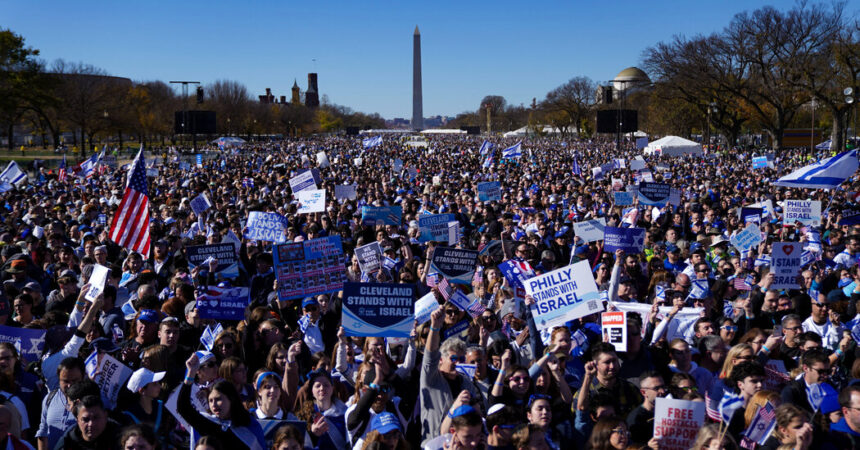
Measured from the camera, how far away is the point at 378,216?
14336mm

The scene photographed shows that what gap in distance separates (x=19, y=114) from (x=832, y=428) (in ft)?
205

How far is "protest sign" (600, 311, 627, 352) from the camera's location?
577 cm

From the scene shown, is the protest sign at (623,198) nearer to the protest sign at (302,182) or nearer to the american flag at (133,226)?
the protest sign at (302,182)

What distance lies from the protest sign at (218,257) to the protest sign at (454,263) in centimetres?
275

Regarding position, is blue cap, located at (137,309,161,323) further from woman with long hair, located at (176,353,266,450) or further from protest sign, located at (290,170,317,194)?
protest sign, located at (290,170,317,194)

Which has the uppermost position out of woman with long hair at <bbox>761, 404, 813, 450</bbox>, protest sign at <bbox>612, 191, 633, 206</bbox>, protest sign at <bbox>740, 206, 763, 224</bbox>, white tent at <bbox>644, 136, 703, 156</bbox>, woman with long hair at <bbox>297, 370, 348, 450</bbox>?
white tent at <bbox>644, 136, 703, 156</bbox>

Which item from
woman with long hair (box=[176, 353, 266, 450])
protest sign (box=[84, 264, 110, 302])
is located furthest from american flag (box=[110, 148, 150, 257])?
woman with long hair (box=[176, 353, 266, 450])

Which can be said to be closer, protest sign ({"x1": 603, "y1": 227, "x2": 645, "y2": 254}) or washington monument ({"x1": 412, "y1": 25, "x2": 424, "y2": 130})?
protest sign ({"x1": 603, "y1": 227, "x2": 645, "y2": 254})

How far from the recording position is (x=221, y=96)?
326 feet

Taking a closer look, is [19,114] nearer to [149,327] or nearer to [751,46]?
[751,46]

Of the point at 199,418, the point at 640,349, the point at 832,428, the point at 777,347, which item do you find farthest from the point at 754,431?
the point at 199,418

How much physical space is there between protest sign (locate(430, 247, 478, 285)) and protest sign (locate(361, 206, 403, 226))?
5.43m

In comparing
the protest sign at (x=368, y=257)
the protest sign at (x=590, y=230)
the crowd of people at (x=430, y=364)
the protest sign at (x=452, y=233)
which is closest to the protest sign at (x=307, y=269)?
the crowd of people at (x=430, y=364)

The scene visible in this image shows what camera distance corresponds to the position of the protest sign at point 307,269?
8.37m
